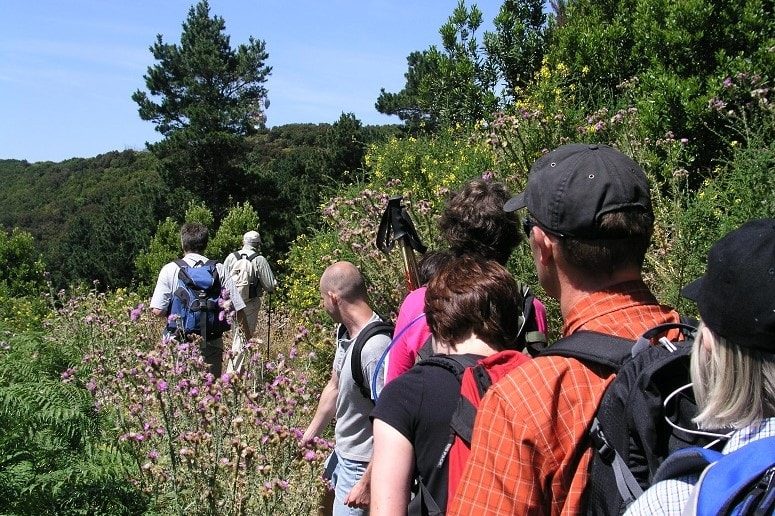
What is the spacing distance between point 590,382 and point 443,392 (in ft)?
1.85

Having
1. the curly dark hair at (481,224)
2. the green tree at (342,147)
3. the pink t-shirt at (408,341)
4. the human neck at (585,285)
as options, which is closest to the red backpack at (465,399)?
the human neck at (585,285)

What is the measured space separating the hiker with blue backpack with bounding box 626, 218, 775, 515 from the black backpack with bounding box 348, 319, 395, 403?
1827mm

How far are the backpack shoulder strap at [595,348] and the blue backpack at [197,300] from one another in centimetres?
465

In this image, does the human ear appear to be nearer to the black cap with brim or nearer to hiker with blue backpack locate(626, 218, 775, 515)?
the black cap with brim

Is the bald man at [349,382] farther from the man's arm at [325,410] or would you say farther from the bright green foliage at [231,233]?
the bright green foliage at [231,233]

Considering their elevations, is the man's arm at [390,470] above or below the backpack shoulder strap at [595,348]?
below

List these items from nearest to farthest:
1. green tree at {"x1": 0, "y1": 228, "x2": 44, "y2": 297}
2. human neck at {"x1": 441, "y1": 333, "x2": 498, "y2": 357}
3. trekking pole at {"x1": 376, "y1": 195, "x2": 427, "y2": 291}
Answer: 1. human neck at {"x1": 441, "y1": 333, "x2": 498, "y2": 357}
2. trekking pole at {"x1": 376, "y1": 195, "x2": 427, "y2": 291}
3. green tree at {"x1": 0, "y1": 228, "x2": 44, "y2": 297}

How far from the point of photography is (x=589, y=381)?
139 cm

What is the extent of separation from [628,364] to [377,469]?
2.49 ft

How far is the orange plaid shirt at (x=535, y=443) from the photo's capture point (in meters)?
1.36

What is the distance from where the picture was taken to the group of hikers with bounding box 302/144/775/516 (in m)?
1.14

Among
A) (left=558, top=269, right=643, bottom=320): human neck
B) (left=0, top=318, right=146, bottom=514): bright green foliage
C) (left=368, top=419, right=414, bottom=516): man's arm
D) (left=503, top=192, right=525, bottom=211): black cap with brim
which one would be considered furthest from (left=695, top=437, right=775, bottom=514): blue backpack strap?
(left=0, top=318, right=146, bottom=514): bright green foliage

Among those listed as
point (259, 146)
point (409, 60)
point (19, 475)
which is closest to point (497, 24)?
point (19, 475)

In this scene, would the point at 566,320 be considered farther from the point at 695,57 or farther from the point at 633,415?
the point at 695,57
